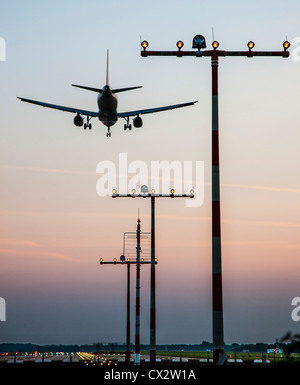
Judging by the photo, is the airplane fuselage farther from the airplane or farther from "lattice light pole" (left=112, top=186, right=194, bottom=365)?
"lattice light pole" (left=112, top=186, right=194, bottom=365)

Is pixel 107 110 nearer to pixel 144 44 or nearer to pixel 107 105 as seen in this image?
pixel 107 105

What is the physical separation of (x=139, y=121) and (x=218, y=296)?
41891 mm

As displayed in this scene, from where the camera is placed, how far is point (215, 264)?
22.7 metres

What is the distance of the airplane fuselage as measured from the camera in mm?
61812

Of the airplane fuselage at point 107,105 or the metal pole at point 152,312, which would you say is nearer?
the metal pole at point 152,312

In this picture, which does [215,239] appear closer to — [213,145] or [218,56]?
[213,145]

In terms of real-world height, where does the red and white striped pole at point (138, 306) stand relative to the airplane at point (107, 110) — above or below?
below

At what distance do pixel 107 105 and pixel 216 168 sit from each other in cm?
4000

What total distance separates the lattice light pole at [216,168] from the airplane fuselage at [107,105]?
3620 cm

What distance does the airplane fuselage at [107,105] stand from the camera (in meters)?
61.8

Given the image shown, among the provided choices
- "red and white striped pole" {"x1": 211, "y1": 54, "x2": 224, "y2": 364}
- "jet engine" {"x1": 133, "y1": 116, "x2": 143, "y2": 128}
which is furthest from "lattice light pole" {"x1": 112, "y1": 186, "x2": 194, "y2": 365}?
"red and white striped pole" {"x1": 211, "y1": 54, "x2": 224, "y2": 364}

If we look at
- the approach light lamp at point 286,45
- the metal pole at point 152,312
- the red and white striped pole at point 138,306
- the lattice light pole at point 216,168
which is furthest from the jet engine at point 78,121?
the approach light lamp at point 286,45

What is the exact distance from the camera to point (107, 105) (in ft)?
205

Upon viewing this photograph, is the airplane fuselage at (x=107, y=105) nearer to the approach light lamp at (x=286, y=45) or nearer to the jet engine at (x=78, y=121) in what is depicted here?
the jet engine at (x=78, y=121)
